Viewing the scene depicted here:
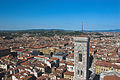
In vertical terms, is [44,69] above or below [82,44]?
below

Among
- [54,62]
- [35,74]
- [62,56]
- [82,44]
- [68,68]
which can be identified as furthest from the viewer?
[62,56]

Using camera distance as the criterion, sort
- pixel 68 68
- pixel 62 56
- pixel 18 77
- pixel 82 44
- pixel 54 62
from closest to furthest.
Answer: pixel 82 44 < pixel 18 77 < pixel 68 68 < pixel 54 62 < pixel 62 56

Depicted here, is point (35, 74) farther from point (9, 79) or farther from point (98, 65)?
point (98, 65)

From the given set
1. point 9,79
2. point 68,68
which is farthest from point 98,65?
point 9,79

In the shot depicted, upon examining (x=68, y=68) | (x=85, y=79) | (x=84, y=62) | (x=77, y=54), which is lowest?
(x=68, y=68)

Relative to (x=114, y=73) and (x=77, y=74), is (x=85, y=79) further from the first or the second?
(x=114, y=73)

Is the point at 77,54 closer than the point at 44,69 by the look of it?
Yes

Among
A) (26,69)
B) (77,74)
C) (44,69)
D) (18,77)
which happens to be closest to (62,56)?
(44,69)
